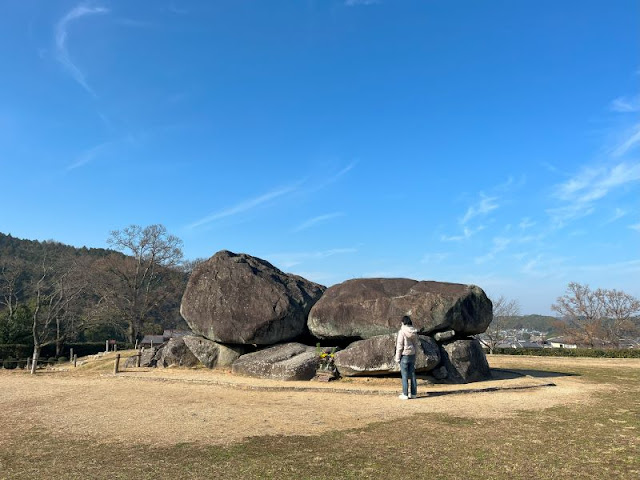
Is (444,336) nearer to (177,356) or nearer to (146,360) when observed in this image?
(177,356)

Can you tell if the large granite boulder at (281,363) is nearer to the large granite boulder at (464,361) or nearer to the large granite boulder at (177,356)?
the large granite boulder at (177,356)

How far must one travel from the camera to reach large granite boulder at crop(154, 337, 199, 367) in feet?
59.2

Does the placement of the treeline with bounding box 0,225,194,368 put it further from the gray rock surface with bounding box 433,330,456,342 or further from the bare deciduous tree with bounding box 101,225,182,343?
the gray rock surface with bounding box 433,330,456,342

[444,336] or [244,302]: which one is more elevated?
[244,302]

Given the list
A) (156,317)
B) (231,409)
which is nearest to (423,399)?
(231,409)

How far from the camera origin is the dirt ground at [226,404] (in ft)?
25.7

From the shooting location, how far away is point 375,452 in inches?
247

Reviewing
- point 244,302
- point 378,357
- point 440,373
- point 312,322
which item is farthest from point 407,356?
point 244,302

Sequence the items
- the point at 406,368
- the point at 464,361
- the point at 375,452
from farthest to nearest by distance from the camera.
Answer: the point at 464,361 → the point at 406,368 → the point at 375,452

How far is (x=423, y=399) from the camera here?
11031 millimetres

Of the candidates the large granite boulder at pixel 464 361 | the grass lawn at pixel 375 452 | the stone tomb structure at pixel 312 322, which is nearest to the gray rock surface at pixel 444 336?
the stone tomb structure at pixel 312 322

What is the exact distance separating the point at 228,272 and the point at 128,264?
110 ft

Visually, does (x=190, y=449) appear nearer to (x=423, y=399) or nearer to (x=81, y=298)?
(x=423, y=399)

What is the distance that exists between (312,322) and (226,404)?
22.5 feet
